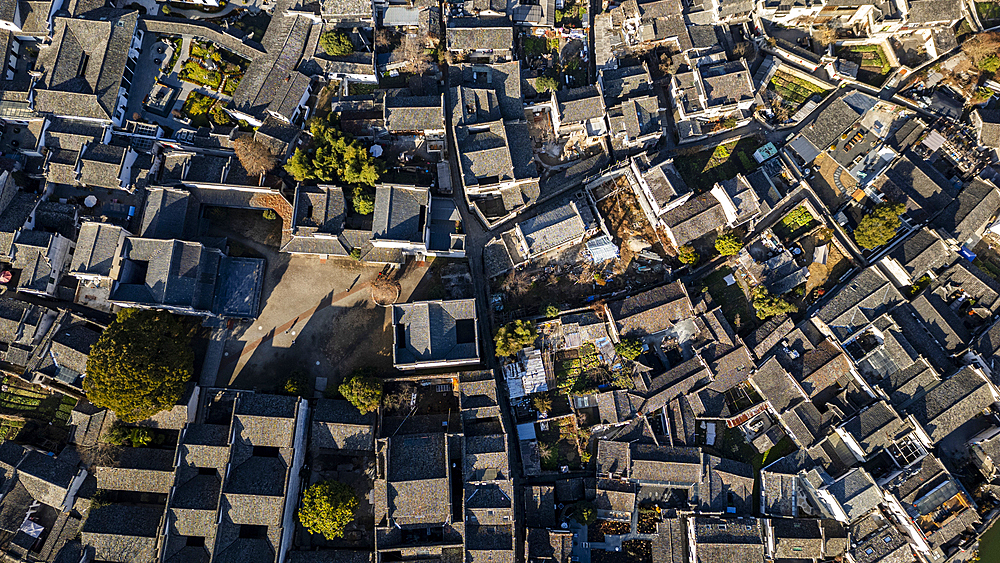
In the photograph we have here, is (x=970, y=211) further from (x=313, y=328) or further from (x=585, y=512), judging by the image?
(x=313, y=328)

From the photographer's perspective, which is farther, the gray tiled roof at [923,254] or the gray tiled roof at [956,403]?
the gray tiled roof at [923,254]

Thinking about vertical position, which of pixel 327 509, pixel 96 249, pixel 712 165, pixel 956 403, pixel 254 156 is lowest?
pixel 327 509

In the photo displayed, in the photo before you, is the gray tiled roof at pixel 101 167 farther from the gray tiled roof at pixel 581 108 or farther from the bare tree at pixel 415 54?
the gray tiled roof at pixel 581 108

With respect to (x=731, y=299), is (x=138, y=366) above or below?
below

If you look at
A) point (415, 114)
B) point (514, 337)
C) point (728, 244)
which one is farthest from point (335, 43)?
point (728, 244)

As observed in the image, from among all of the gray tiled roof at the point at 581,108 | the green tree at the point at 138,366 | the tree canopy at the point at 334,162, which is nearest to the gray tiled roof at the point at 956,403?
the gray tiled roof at the point at 581,108

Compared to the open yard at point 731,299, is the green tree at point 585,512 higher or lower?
lower

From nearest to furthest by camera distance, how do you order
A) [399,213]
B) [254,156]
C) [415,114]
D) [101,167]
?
[254,156] < [399,213] < [101,167] < [415,114]
